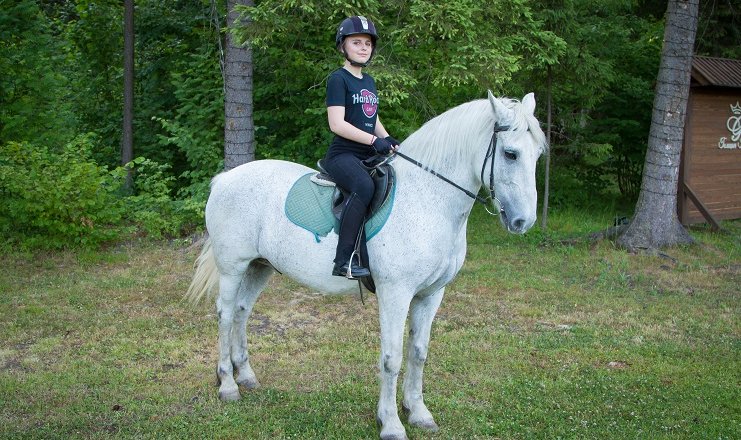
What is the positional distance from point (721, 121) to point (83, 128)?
1340 centimetres

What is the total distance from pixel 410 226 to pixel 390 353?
0.89m

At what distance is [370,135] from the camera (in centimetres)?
450

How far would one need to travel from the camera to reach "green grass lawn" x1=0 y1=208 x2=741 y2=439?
16.2 ft

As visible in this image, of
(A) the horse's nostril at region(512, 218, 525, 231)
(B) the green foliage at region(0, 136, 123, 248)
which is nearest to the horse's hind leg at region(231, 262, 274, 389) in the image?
(A) the horse's nostril at region(512, 218, 525, 231)

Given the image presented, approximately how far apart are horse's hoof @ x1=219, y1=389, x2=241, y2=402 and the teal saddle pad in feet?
5.07

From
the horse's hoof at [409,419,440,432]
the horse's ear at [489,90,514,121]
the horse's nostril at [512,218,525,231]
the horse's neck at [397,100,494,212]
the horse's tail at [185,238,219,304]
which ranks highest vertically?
the horse's ear at [489,90,514,121]

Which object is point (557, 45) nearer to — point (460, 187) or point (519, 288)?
point (519, 288)

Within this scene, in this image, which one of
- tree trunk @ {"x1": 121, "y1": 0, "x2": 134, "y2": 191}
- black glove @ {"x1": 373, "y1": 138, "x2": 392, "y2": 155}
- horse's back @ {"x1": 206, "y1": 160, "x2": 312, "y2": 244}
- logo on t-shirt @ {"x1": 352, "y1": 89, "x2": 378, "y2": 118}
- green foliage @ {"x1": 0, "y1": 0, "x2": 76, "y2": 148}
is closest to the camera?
black glove @ {"x1": 373, "y1": 138, "x2": 392, "y2": 155}

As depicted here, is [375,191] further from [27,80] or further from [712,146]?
[712,146]

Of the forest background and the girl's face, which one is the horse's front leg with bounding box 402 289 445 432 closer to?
the girl's face

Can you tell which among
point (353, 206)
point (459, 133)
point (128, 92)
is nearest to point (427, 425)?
point (353, 206)

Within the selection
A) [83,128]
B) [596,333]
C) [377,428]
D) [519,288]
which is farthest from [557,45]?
[83,128]

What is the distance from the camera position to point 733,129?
13930mm

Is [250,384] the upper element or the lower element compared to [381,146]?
lower
